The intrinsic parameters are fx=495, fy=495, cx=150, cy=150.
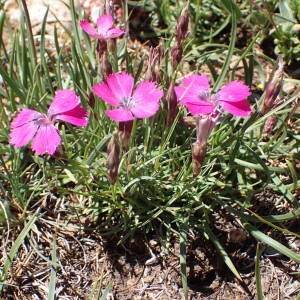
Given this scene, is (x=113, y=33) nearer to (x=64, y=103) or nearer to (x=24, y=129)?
(x=64, y=103)

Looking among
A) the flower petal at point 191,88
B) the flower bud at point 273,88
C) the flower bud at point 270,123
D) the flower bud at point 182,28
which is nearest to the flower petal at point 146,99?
the flower petal at point 191,88

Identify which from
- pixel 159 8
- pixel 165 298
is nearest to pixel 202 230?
pixel 165 298

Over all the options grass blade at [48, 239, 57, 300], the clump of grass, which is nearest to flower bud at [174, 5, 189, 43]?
the clump of grass

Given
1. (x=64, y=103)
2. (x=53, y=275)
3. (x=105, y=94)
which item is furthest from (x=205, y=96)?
(x=53, y=275)

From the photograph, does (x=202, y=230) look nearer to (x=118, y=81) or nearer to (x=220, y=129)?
(x=220, y=129)

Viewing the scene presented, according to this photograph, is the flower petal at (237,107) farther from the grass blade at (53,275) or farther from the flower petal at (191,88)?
the grass blade at (53,275)

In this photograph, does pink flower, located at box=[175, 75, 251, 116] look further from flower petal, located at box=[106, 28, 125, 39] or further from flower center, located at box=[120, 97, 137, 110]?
Result: flower petal, located at box=[106, 28, 125, 39]

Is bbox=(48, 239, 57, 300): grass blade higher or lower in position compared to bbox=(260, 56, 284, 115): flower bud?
lower
